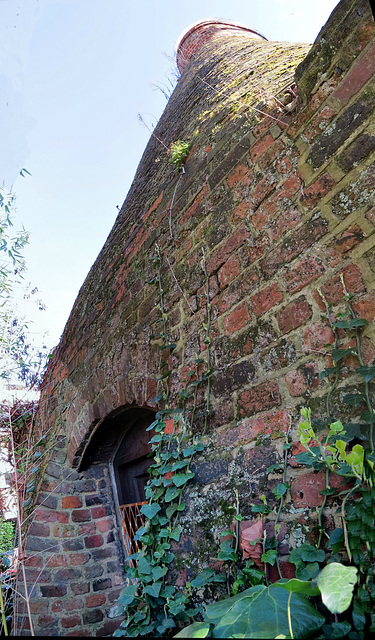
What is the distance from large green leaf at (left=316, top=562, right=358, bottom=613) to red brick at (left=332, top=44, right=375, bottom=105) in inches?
54.4

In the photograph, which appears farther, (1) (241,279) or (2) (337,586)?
(1) (241,279)

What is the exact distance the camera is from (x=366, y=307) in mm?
1161

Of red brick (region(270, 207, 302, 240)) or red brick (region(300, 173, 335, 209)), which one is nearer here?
red brick (region(300, 173, 335, 209))

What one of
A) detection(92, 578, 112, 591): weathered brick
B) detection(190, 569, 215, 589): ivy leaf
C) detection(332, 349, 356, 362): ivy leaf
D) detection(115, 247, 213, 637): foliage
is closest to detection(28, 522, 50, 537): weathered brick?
detection(92, 578, 112, 591): weathered brick

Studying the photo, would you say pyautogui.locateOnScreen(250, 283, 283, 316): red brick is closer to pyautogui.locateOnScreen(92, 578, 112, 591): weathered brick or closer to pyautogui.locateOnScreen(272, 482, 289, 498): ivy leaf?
pyautogui.locateOnScreen(272, 482, 289, 498): ivy leaf

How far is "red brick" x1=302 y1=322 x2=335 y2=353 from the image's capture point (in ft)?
4.12

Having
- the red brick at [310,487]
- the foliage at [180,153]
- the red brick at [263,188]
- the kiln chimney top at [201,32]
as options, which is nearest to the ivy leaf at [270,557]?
the red brick at [310,487]

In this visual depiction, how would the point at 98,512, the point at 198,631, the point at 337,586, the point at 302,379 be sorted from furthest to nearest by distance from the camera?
the point at 98,512 < the point at 302,379 < the point at 198,631 < the point at 337,586

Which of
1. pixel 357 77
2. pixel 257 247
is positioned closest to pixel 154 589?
pixel 257 247

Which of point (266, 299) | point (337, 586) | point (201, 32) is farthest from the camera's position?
point (201, 32)

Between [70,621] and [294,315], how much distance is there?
2970mm

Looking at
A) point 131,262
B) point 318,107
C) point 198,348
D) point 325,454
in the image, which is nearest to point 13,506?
point 131,262

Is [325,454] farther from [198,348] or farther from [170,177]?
[170,177]

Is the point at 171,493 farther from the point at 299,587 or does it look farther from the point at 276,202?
the point at 276,202
